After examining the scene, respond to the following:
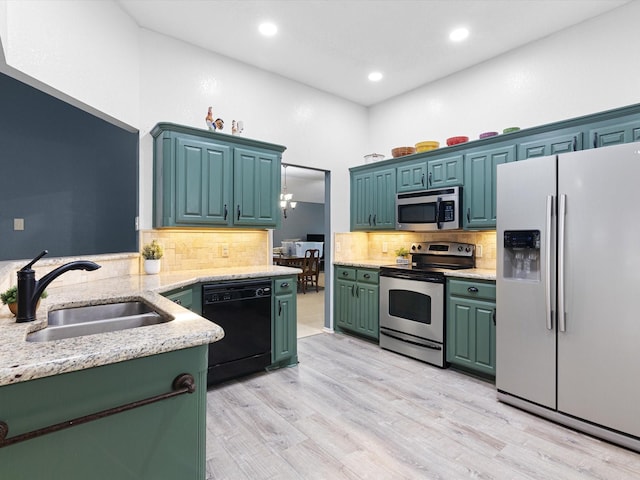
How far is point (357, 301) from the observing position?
13.7 feet

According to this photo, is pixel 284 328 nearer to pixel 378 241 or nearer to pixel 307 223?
pixel 378 241

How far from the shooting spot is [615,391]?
210 centimetres

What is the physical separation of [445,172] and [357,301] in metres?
1.79

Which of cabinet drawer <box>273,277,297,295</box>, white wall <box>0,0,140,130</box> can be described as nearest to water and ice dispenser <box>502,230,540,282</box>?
cabinet drawer <box>273,277,297,295</box>

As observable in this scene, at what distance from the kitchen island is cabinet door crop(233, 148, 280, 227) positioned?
2144mm

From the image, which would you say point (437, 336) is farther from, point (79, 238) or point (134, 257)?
point (79, 238)

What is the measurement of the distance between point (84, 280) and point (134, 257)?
60cm

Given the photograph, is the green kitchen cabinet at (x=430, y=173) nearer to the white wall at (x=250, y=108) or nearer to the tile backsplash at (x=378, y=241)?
the tile backsplash at (x=378, y=241)

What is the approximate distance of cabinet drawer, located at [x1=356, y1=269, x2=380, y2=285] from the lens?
12.9 feet

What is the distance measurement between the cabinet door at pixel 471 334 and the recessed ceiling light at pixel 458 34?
8.02ft

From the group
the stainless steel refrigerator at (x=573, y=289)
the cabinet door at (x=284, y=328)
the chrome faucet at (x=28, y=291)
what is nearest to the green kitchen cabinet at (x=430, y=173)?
the stainless steel refrigerator at (x=573, y=289)

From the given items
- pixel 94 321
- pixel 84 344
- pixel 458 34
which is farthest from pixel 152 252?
pixel 458 34

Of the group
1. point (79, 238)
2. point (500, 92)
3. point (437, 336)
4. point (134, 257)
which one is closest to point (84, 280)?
point (134, 257)

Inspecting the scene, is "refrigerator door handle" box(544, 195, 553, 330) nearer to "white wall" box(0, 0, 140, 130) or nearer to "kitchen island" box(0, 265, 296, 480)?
"kitchen island" box(0, 265, 296, 480)
